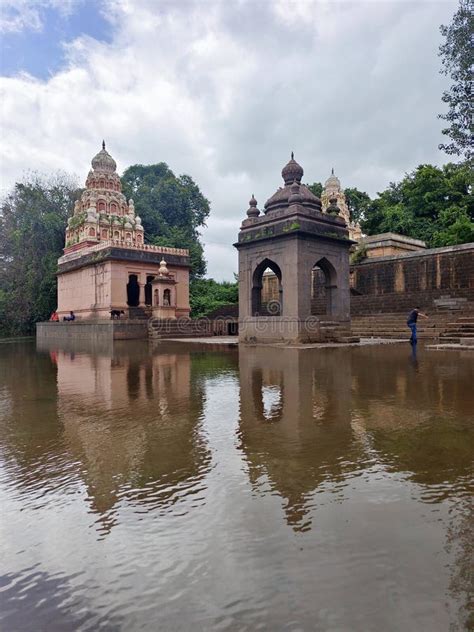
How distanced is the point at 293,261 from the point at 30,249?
31.3 meters

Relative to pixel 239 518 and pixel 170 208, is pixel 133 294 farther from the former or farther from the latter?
pixel 239 518

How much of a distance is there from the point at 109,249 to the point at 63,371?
19777mm

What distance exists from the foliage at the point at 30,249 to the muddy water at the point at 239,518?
117 feet

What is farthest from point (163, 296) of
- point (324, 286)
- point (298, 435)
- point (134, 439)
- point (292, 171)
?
point (298, 435)

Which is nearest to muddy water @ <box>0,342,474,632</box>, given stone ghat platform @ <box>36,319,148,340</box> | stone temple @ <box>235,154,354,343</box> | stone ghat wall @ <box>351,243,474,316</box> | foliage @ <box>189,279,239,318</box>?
stone temple @ <box>235,154,354,343</box>

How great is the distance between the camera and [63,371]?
9.05 meters

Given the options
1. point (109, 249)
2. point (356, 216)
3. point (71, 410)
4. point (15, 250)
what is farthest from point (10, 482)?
point (356, 216)

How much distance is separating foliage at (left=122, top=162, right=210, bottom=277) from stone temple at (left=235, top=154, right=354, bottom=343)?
22.5 meters

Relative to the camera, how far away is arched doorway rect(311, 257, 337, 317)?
1568cm

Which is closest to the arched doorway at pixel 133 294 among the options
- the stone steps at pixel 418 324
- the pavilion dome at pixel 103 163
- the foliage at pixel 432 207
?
the pavilion dome at pixel 103 163

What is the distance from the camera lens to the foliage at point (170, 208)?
39438 millimetres

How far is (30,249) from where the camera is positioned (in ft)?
126

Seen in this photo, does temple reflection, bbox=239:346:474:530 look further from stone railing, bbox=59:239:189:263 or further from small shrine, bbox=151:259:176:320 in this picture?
stone railing, bbox=59:239:189:263

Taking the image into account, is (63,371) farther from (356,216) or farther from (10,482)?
(356,216)
